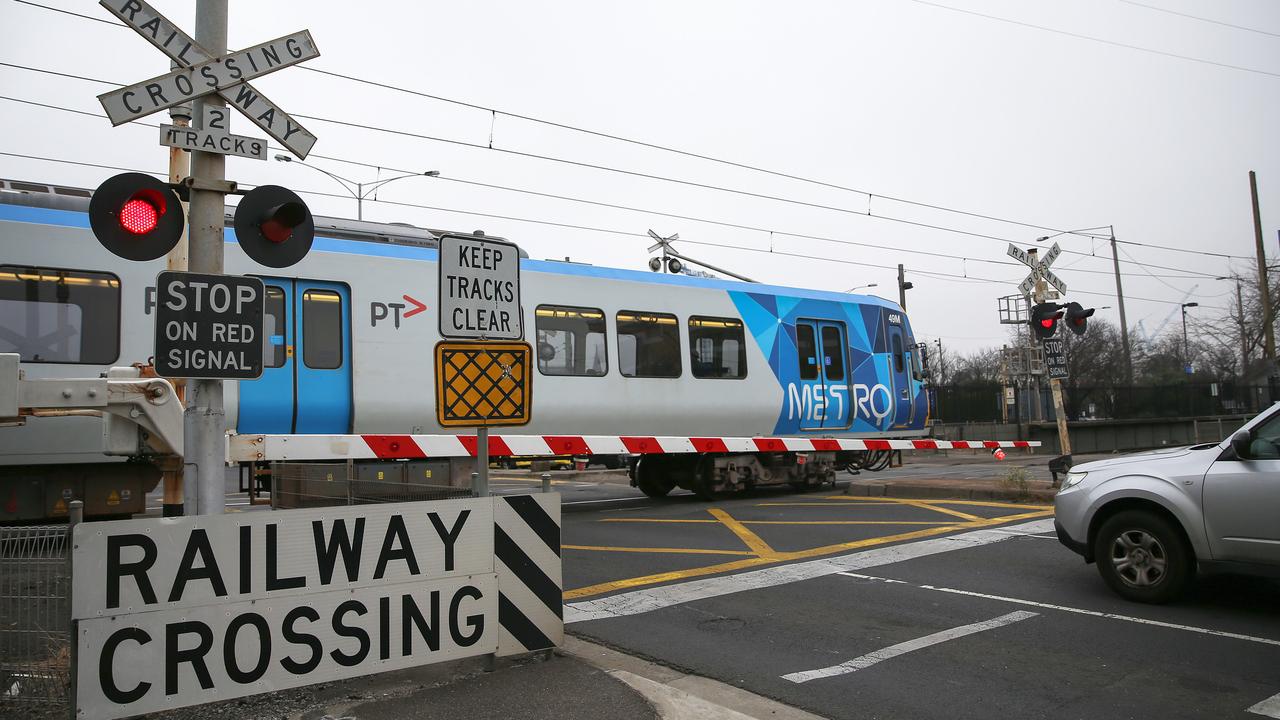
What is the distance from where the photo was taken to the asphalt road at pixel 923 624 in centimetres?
496

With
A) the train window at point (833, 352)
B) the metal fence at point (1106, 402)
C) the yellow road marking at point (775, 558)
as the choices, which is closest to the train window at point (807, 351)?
the train window at point (833, 352)

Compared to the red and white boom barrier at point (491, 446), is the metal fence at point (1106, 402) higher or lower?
higher

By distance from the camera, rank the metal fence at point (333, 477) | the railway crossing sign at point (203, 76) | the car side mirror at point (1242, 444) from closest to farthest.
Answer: the railway crossing sign at point (203, 76) < the car side mirror at point (1242, 444) < the metal fence at point (333, 477)

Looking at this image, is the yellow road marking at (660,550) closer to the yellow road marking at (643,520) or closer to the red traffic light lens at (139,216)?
the yellow road marking at (643,520)

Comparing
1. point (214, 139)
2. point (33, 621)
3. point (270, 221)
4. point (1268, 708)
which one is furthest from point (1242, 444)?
point (33, 621)

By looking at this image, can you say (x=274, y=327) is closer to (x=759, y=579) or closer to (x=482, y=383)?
(x=482, y=383)

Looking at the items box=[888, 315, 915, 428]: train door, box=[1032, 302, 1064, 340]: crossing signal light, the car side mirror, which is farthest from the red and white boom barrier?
the car side mirror

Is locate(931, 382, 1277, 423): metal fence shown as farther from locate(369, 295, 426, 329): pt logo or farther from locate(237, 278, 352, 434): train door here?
locate(237, 278, 352, 434): train door

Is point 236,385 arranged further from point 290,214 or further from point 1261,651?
point 1261,651

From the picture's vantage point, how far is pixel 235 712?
4570 millimetres

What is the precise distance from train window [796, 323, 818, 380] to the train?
3 cm

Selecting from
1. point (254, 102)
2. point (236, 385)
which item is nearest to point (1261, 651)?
point (254, 102)

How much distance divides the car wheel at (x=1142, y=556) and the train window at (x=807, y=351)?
857 centimetres

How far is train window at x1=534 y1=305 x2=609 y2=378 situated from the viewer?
12.7 meters
